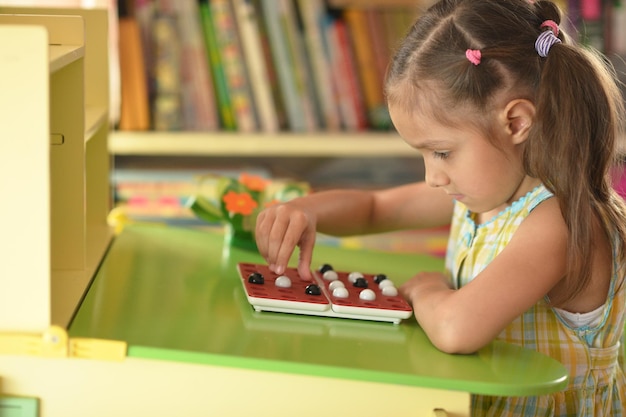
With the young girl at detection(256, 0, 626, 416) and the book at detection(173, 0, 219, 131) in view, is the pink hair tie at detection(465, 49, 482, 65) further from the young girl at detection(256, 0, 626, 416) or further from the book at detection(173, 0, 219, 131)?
the book at detection(173, 0, 219, 131)

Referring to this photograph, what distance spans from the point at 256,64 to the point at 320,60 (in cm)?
15

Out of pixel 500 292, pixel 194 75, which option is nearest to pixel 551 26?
pixel 500 292

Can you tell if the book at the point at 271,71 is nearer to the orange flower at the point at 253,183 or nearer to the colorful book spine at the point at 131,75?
the colorful book spine at the point at 131,75

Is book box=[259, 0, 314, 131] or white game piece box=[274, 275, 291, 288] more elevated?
Answer: book box=[259, 0, 314, 131]

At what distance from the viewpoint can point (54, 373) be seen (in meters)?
0.92

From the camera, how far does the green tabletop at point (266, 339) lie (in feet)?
2.92

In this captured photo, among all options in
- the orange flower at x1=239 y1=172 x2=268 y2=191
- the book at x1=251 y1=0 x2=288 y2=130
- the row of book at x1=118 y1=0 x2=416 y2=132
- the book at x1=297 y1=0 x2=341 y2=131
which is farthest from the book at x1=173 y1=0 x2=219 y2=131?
the orange flower at x1=239 y1=172 x2=268 y2=191

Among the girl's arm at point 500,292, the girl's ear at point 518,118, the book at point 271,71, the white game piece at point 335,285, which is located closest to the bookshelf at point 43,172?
the white game piece at point 335,285

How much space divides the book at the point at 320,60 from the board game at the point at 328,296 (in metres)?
1.07

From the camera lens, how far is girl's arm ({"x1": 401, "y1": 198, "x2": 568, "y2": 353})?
96 cm

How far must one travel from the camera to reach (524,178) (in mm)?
1155

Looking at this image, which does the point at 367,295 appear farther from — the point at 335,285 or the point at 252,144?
the point at 252,144

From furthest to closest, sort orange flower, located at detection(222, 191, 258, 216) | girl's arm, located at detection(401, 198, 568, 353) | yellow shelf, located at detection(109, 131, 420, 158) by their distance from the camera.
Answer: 1. yellow shelf, located at detection(109, 131, 420, 158)
2. orange flower, located at detection(222, 191, 258, 216)
3. girl's arm, located at detection(401, 198, 568, 353)

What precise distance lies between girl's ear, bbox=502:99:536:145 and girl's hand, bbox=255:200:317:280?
28 centimetres
